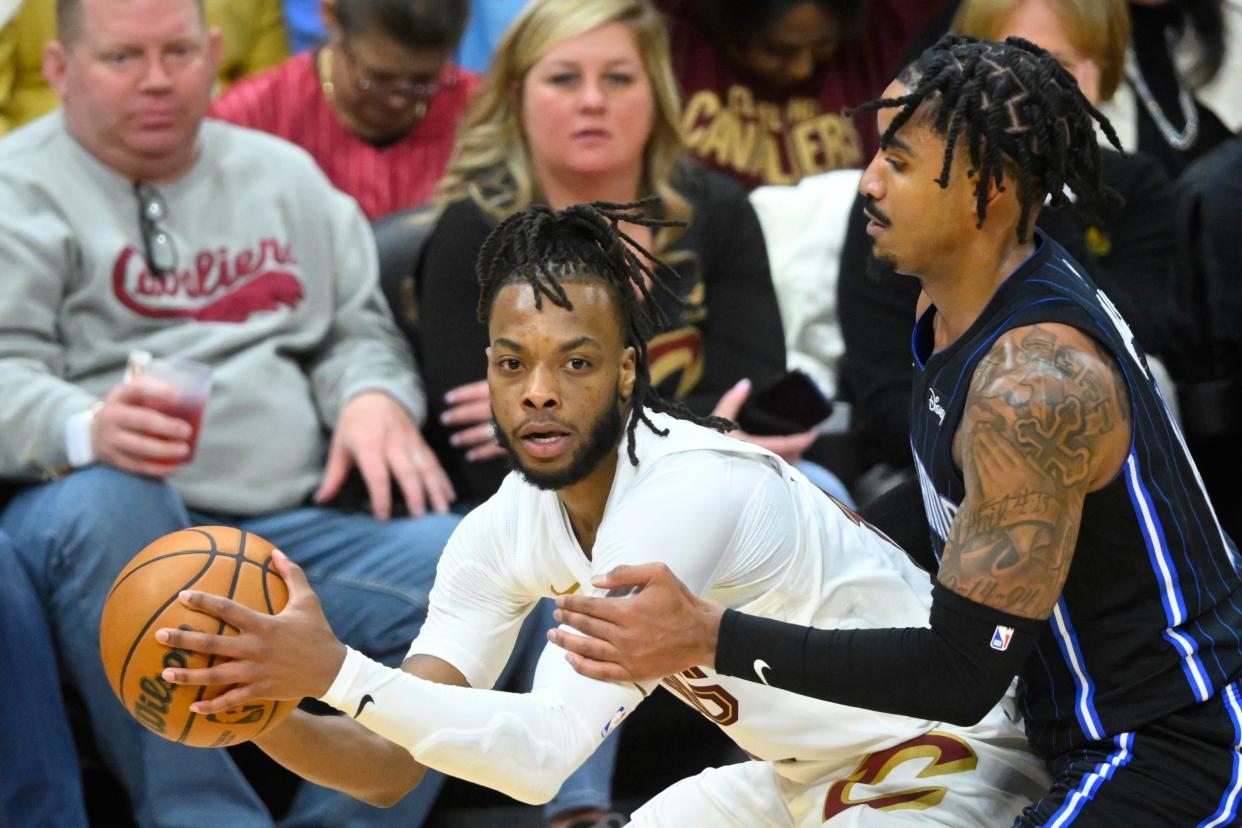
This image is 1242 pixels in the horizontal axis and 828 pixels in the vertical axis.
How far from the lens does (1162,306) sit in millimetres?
4977

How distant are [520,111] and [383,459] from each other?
1.08 m

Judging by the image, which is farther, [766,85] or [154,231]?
[766,85]

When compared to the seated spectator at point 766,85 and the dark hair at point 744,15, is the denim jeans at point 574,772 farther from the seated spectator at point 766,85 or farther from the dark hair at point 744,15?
the dark hair at point 744,15

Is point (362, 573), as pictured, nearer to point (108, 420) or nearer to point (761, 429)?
point (108, 420)

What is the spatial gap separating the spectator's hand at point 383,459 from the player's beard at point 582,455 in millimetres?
1445

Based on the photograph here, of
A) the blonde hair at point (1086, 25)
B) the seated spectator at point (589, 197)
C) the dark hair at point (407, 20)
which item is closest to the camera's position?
the seated spectator at point (589, 197)

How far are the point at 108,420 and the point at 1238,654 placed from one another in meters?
2.48

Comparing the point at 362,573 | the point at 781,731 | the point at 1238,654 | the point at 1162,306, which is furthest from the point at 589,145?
the point at 1238,654

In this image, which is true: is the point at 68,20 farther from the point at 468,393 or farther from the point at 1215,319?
the point at 1215,319

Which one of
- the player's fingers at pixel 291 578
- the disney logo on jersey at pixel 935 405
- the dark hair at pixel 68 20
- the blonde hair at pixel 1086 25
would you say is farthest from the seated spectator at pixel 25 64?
the disney logo on jersey at pixel 935 405

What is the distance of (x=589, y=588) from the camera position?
3.14 meters

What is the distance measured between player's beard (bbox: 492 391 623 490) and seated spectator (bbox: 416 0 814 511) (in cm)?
152

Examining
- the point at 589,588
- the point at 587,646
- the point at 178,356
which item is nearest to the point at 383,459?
the point at 178,356

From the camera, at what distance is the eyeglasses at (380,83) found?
524 cm
